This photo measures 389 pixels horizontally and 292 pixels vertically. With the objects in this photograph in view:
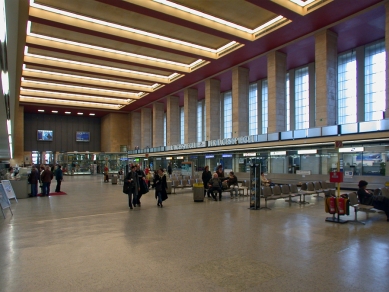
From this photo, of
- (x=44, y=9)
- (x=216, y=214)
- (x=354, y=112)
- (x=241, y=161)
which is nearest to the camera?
(x=216, y=214)

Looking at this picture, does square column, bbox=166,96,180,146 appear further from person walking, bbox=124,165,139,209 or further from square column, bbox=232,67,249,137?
person walking, bbox=124,165,139,209

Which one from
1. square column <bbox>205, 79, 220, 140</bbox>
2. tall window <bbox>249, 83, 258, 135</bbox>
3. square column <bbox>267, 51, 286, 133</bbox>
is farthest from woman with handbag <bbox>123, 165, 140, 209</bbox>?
tall window <bbox>249, 83, 258, 135</bbox>

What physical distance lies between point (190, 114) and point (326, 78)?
18.6 m

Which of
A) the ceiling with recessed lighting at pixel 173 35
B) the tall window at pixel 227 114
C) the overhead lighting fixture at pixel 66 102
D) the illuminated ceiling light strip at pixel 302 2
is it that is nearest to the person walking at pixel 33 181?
the ceiling with recessed lighting at pixel 173 35

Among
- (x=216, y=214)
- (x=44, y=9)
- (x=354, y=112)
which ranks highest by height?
(x=44, y=9)

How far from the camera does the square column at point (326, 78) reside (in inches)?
795

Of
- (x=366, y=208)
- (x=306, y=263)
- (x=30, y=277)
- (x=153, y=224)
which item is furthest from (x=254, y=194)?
(x=30, y=277)

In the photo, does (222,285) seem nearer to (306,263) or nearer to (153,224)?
(306,263)

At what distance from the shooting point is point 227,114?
126 ft

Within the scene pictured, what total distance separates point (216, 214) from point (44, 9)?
58.8 ft

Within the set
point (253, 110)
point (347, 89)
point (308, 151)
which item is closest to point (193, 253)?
point (308, 151)

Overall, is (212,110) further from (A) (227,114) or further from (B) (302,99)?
(B) (302,99)

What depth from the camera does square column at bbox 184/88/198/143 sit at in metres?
35.8

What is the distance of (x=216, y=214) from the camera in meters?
9.41
